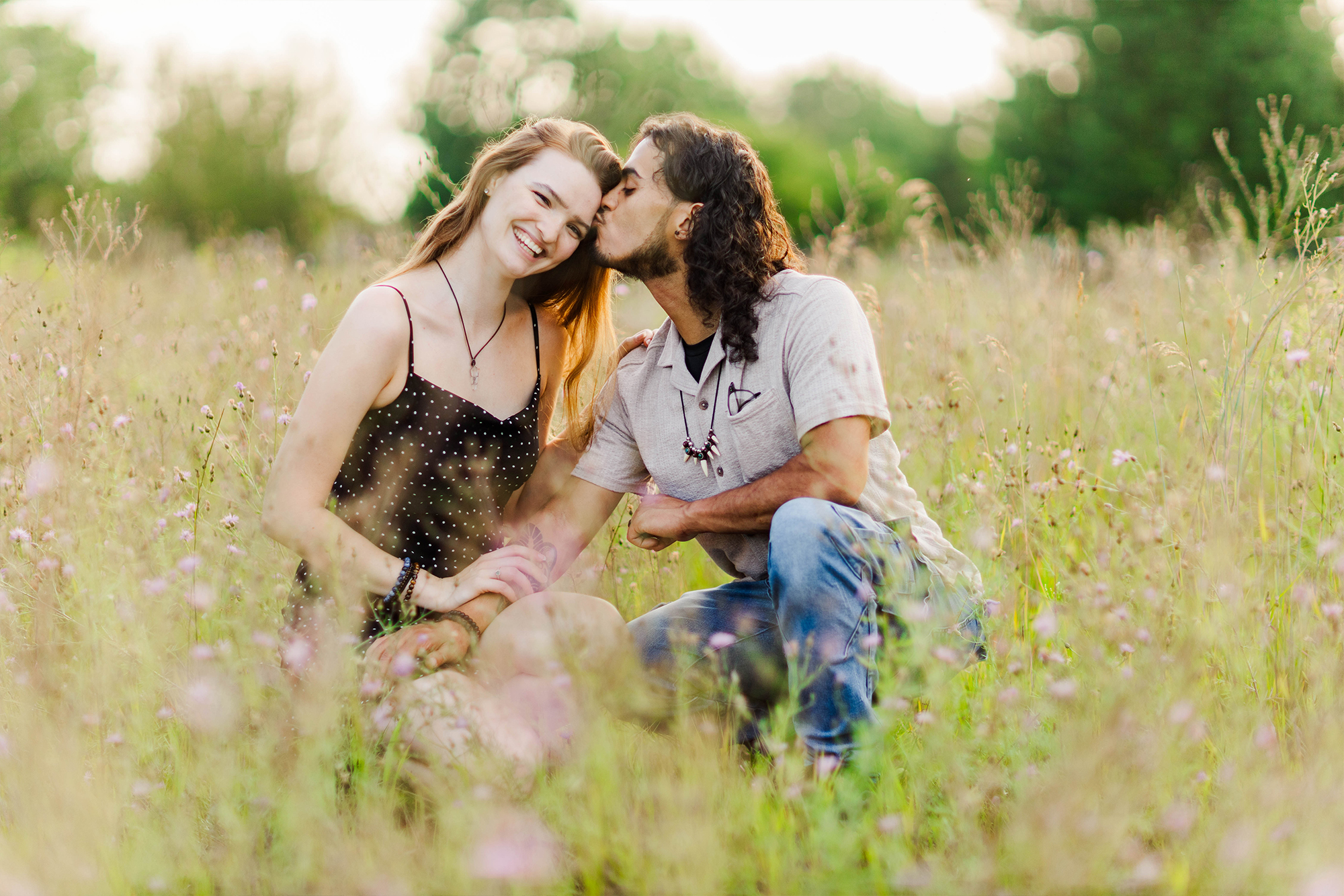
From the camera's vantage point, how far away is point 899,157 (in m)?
37.9

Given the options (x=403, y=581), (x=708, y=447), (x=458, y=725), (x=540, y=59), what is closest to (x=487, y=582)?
(x=403, y=581)

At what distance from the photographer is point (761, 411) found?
2.48 m

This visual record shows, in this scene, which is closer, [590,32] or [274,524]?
[274,524]

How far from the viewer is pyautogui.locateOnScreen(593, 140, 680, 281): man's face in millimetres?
2688

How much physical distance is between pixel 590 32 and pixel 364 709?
1311 inches

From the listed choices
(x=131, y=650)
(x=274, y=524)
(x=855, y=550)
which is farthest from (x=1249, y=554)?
(x=131, y=650)

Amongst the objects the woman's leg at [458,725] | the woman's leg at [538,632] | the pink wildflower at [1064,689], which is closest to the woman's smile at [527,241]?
the woman's leg at [538,632]

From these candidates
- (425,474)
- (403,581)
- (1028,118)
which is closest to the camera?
(403,581)

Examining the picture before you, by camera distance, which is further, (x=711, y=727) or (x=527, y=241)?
(x=527, y=241)

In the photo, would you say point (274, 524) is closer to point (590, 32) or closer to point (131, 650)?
point (131, 650)

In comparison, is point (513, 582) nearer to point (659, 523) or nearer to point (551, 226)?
point (659, 523)

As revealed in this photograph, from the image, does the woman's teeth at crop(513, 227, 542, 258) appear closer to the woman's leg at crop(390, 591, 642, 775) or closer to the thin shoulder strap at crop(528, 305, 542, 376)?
the thin shoulder strap at crop(528, 305, 542, 376)

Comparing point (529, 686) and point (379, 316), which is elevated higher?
point (379, 316)

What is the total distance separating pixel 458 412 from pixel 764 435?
84 cm
